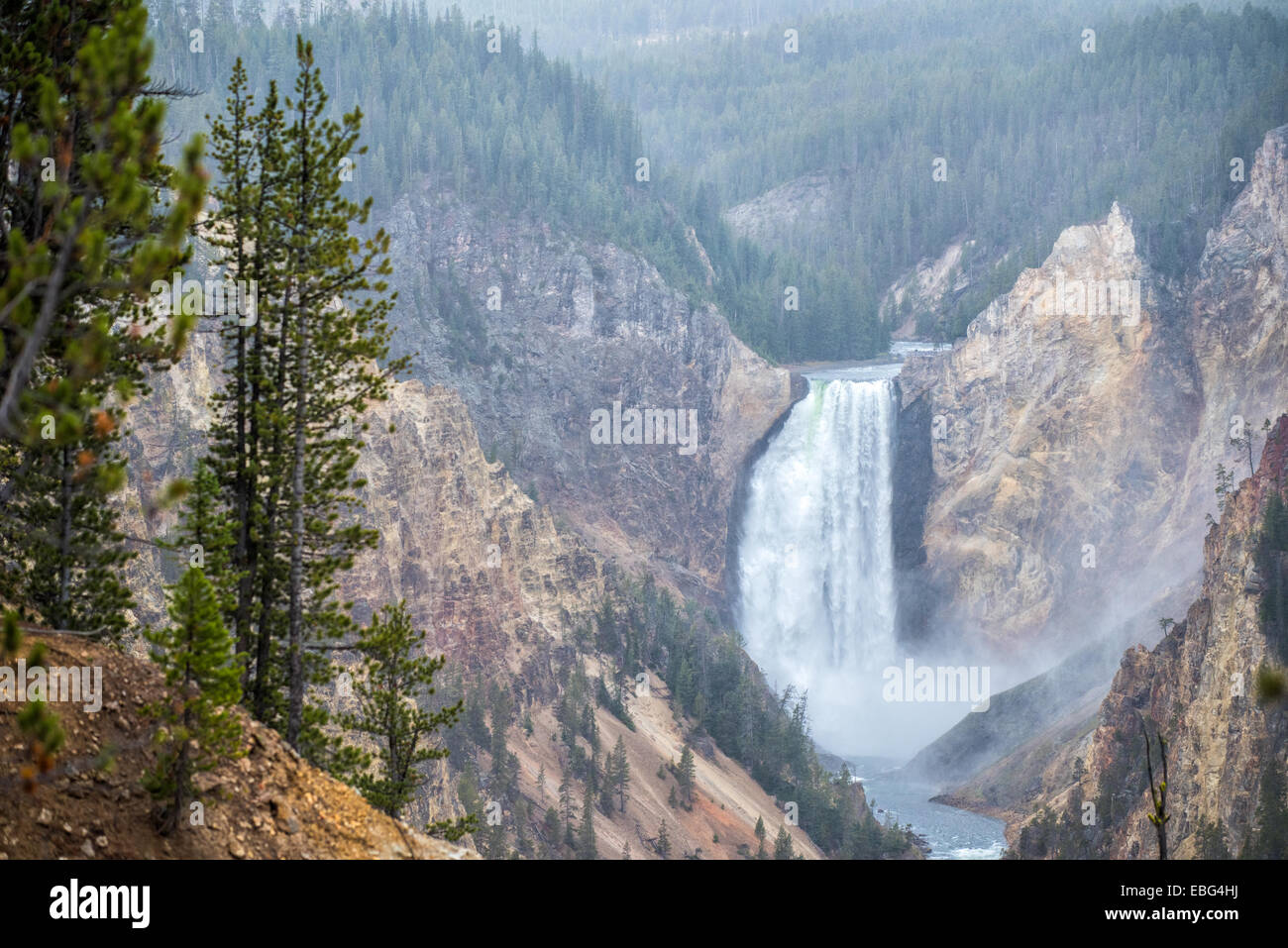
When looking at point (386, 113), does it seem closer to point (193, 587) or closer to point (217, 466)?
point (217, 466)

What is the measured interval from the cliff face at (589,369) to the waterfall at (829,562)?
16.3 feet

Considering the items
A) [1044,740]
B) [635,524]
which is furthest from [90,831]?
[635,524]

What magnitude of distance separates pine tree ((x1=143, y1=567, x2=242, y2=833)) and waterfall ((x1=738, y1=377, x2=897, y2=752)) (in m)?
95.5

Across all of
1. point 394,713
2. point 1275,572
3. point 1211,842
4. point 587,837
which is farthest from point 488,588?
point 394,713

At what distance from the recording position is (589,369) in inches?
4454

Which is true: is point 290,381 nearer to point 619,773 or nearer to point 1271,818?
point 1271,818

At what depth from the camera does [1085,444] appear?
4060 inches

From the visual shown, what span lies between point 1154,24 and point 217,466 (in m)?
180

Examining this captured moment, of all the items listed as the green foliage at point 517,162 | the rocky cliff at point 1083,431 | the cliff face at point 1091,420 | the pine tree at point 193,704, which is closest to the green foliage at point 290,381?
the pine tree at point 193,704

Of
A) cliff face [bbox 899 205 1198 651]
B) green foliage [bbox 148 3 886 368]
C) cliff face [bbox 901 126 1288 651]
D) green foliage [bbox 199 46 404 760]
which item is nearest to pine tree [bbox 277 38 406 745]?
green foliage [bbox 199 46 404 760]

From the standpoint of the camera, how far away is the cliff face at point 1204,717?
51031mm

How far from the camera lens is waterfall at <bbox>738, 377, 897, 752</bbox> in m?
110

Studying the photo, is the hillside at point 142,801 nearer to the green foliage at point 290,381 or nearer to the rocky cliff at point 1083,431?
the green foliage at point 290,381

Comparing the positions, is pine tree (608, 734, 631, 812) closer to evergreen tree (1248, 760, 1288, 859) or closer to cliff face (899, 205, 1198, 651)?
evergreen tree (1248, 760, 1288, 859)
